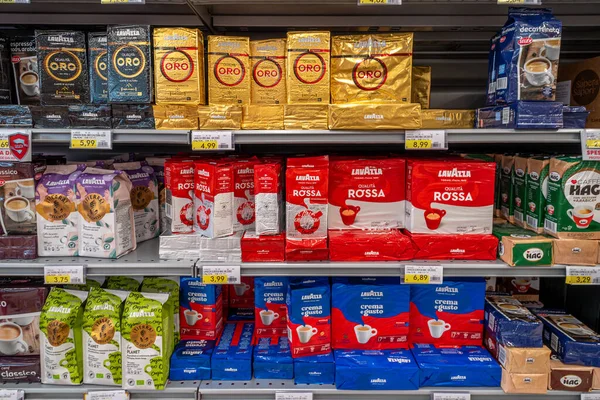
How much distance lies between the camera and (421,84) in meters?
1.98

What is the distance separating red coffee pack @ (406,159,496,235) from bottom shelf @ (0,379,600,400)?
0.67 metres

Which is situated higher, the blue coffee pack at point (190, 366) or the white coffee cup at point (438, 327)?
the white coffee cup at point (438, 327)

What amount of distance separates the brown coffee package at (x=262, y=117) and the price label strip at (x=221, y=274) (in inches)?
23.3

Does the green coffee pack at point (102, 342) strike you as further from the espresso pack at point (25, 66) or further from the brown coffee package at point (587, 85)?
the brown coffee package at point (587, 85)

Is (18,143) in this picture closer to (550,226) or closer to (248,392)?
(248,392)

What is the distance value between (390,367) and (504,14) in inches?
67.4

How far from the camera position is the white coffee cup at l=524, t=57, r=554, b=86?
1714 mm

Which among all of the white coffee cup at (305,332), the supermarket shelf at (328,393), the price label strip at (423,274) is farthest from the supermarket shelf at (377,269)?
the supermarket shelf at (328,393)

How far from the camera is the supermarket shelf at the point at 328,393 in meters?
1.78

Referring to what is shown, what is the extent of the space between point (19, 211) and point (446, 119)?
75.7 inches

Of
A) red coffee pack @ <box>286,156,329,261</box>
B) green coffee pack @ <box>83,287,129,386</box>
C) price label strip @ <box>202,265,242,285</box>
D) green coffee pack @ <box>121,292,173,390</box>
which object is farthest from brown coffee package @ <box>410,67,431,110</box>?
green coffee pack @ <box>83,287,129,386</box>

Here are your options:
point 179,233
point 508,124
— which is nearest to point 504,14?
point 508,124

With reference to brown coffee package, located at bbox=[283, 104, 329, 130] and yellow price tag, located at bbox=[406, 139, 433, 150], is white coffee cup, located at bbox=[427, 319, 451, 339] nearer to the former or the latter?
yellow price tag, located at bbox=[406, 139, 433, 150]

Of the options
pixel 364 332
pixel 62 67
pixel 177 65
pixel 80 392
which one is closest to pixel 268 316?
pixel 364 332
